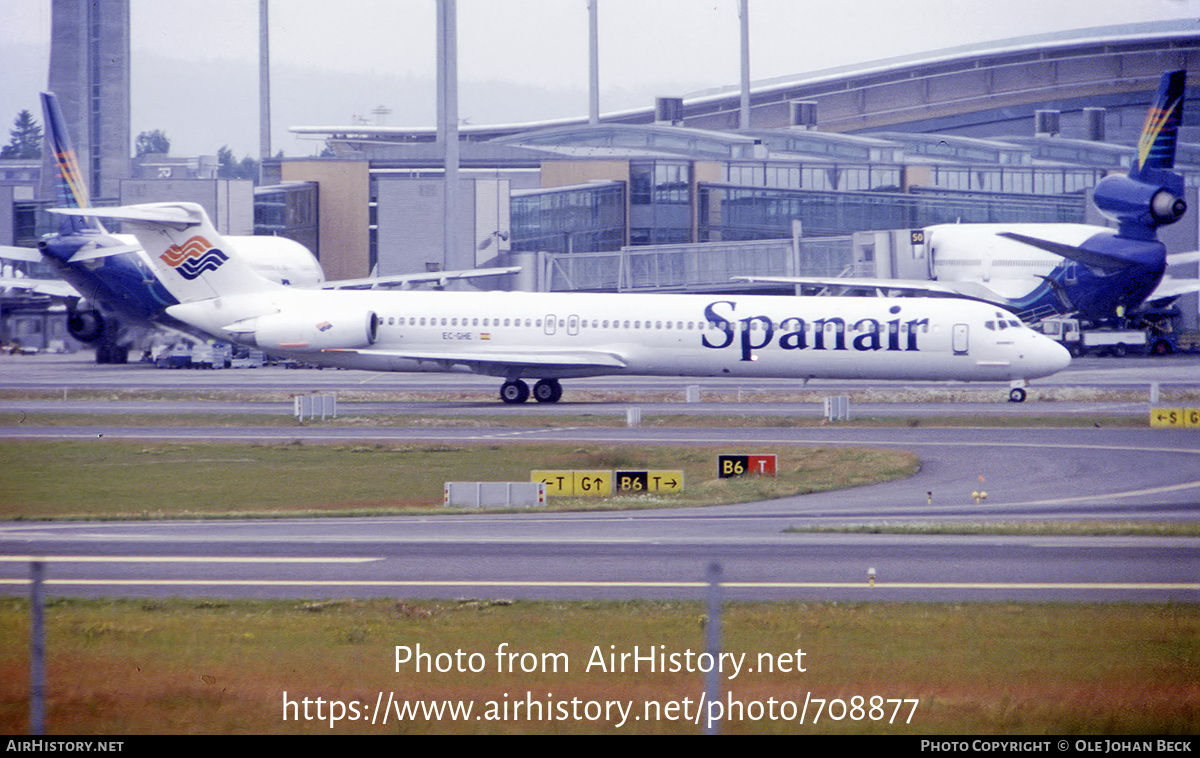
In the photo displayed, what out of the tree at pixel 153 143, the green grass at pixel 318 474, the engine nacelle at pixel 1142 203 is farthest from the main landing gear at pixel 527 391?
the tree at pixel 153 143

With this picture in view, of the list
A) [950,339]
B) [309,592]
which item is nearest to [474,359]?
[950,339]

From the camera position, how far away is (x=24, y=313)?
2643 inches

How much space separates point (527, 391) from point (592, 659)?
31865 mm

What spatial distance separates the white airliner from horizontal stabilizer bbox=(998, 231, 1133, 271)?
2172cm

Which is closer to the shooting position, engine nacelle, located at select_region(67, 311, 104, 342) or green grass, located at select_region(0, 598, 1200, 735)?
green grass, located at select_region(0, 598, 1200, 735)

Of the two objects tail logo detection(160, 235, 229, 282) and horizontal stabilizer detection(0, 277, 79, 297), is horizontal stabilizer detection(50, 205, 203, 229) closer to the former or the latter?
tail logo detection(160, 235, 229, 282)

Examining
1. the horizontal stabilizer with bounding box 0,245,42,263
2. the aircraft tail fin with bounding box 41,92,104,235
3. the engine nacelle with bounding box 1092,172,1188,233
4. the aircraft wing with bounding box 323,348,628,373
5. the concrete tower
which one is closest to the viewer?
the concrete tower

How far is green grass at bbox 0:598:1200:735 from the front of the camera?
9008mm

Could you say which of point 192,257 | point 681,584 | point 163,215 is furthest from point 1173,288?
point 681,584

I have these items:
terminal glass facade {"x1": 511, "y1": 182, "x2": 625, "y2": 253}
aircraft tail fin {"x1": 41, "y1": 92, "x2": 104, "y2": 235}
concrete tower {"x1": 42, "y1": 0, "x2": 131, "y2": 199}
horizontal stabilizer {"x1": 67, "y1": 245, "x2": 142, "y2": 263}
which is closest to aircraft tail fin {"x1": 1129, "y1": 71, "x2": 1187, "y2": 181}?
terminal glass facade {"x1": 511, "y1": 182, "x2": 625, "y2": 253}

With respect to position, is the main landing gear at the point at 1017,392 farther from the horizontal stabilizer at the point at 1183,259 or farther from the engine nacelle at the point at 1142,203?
the horizontal stabilizer at the point at 1183,259

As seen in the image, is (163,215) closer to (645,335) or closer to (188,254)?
(188,254)

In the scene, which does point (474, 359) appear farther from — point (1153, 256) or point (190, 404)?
point (1153, 256)

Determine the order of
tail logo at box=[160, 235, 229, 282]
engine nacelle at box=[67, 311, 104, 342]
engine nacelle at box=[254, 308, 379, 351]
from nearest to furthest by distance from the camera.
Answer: engine nacelle at box=[254, 308, 379, 351] < tail logo at box=[160, 235, 229, 282] < engine nacelle at box=[67, 311, 104, 342]
